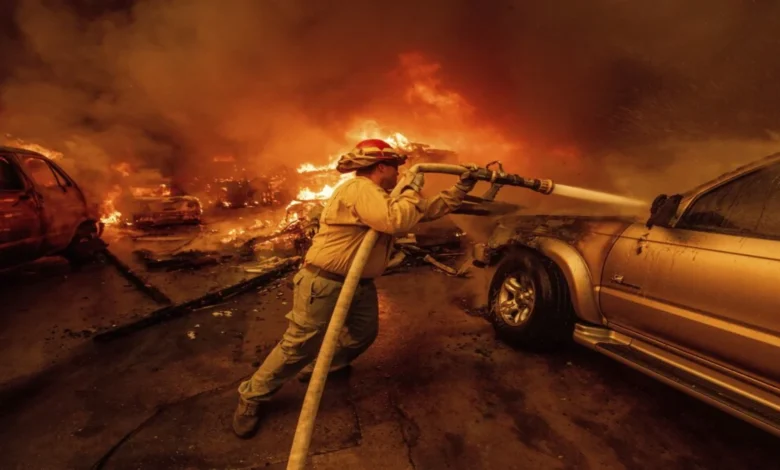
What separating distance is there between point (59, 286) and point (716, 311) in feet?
24.8

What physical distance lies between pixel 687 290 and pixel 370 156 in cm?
215

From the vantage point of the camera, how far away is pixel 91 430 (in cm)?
288

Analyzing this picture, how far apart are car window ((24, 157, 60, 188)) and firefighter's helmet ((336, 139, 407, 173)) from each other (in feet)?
19.0

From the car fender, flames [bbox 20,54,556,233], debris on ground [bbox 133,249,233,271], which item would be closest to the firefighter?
the car fender

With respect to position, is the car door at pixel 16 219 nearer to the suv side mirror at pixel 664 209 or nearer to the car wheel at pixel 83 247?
the car wheel at pixel 83 247

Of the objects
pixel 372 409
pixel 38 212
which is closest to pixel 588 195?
pixel 372 409

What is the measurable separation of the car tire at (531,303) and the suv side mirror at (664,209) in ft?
3.17

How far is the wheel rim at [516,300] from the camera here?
385cm

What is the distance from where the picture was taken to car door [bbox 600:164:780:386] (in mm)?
2307

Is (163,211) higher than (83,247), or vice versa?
(163,211)

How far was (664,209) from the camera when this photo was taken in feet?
9.28

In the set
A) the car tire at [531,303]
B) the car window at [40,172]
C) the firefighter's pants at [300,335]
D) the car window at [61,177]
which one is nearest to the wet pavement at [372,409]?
the car tire at [531,303]

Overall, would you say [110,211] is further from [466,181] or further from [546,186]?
[546,186]

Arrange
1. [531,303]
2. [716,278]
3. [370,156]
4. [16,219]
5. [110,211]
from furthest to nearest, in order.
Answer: [110,211] → [16,219] → [531,303] → [370,156] → [716,278]
